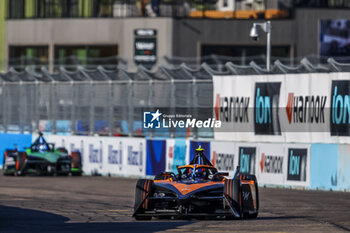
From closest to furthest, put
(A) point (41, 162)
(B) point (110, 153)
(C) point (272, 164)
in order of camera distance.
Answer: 1. (C) point (272, 164)
2. (B) point (110, 153)
3. (A) point (41, 162)

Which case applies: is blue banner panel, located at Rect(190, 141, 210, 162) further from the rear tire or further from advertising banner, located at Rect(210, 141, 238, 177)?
the rear tire

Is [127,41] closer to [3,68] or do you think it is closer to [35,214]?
[3,68]

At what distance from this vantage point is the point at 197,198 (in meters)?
16.3

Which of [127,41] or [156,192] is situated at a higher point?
[127,41]

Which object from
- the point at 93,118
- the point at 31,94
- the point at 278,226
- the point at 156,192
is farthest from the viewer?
the point at 31,94

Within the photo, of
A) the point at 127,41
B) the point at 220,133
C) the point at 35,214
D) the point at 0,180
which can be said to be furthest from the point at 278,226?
the point at 127,41

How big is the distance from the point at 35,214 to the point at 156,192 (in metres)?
2.43

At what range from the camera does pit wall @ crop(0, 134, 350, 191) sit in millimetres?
23906

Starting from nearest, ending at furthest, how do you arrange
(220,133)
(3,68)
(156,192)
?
(156,192), (220,133), (3,68)

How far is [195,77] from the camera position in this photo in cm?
2838

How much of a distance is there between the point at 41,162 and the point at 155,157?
4250 mm

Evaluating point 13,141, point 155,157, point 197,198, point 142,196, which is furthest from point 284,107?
point 13,141

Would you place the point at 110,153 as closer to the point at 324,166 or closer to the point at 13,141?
the point at 13,141

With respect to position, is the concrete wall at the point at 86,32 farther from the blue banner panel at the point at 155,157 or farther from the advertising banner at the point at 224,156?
the advertising banner at the point at 224,156
